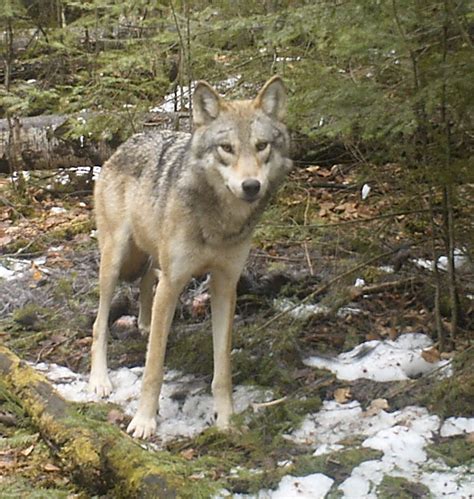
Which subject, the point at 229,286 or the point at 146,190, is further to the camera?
the point at 146,190

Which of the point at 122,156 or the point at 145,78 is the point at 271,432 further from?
the point at 145,78

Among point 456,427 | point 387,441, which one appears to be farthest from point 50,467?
point 456,427

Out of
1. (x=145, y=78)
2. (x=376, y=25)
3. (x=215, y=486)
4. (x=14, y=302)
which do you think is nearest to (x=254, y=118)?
(x=376, y=25)

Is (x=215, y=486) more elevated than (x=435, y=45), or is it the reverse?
(x=435, y=45)

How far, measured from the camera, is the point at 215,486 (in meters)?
4.40

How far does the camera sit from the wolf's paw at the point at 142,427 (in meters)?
5.49

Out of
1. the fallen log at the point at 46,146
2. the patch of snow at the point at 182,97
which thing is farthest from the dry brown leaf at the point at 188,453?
the fallen log at the point at 46,146

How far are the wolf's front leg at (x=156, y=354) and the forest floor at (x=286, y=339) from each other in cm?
22

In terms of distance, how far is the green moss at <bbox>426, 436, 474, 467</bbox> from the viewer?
4590mm

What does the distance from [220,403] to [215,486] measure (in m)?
1.35

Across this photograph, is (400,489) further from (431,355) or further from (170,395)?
(170,395)

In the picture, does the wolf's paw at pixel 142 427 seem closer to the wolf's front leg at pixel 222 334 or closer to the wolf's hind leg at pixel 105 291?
the wolf's front leg at pixel 222 334

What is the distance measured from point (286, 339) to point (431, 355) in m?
1.13

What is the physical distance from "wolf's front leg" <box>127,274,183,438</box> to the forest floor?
224 mm
